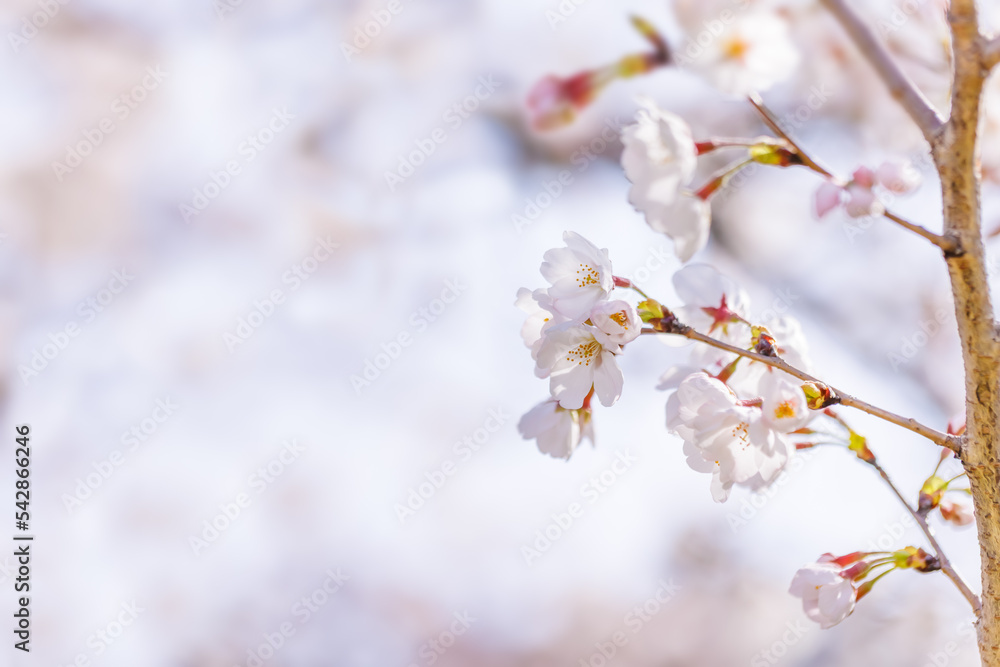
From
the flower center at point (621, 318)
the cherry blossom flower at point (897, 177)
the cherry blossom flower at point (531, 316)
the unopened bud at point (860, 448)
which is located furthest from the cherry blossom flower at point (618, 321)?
the cherry blossom flower at point (897, 177)

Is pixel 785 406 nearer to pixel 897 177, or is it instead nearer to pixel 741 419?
pixel 741 419

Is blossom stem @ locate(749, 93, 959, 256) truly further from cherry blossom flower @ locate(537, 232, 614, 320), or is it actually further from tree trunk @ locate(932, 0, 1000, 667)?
cherry blossom flower @ locate(537, 232, 614, 320)

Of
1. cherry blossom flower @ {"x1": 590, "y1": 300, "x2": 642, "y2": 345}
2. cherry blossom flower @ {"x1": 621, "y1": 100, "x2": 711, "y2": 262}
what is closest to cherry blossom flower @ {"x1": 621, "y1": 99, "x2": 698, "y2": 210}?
cherry blossom flower @ {"x1": 621, "y1": 100, "x2": 711, "y2": 262}

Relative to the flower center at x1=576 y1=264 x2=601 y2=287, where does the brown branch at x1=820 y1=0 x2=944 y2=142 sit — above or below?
above

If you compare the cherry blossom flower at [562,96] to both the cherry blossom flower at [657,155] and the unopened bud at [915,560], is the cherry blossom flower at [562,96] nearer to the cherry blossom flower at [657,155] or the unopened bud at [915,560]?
the cherry blossom flower at [657,155]

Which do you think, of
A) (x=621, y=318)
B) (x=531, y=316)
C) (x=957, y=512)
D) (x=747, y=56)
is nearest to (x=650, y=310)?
(x=621, y=318)

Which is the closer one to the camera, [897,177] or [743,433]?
[743,433]
